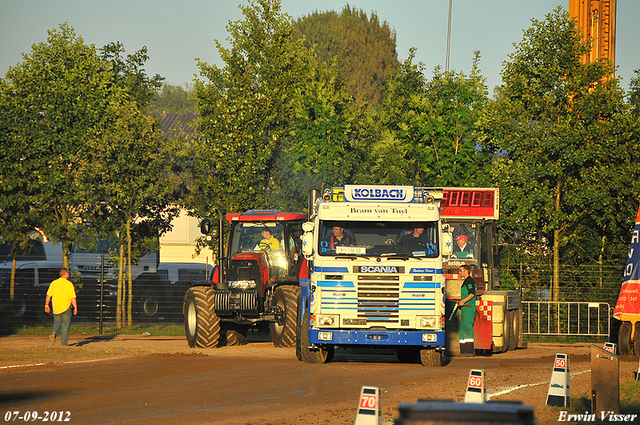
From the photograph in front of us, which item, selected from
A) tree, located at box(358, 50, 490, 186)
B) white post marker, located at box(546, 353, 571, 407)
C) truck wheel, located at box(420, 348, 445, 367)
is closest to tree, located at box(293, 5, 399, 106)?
tree, located at box(358, 50, 490, 186)

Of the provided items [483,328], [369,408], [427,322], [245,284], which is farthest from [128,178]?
[369,408]

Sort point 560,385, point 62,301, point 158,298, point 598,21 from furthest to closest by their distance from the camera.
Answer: point 598,21
point 158,298
point 62,301
point 560,385

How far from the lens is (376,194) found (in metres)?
16.0

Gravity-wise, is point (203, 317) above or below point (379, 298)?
below

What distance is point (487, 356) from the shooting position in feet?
64.1

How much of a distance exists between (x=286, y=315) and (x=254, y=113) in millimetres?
10419

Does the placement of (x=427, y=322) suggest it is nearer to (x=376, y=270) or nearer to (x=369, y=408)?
(x=376, y=270)

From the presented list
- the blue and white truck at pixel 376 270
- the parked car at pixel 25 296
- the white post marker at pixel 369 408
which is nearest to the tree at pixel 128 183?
the parked car at pixel 25 296

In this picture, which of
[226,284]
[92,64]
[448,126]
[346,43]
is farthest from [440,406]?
[346,43]

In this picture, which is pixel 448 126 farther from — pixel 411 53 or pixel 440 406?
pixel 440 406

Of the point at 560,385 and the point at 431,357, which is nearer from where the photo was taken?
the point at 560,385

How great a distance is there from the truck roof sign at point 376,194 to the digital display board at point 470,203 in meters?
5.45

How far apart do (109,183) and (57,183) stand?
1884mm

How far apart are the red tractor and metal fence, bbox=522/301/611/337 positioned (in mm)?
8824
